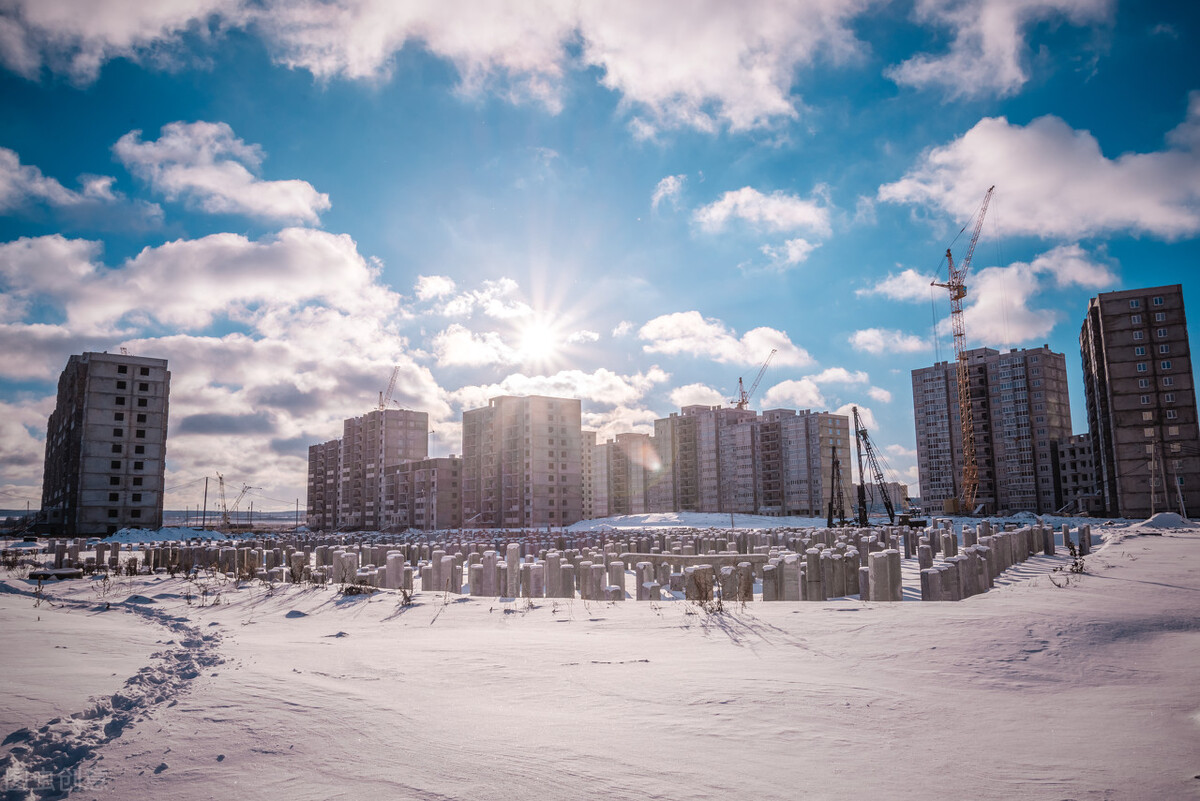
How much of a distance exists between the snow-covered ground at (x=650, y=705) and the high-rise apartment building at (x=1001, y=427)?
112654 millimetres

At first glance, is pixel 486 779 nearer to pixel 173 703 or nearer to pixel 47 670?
pixel 173 703

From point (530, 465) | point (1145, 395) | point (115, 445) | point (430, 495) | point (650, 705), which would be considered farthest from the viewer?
point (430, 495)

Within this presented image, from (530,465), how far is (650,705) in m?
91.3

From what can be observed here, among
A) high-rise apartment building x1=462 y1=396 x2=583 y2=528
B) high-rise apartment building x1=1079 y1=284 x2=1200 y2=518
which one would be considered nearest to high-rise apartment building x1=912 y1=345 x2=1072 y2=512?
high-rise apartment building x1=1079 y1=284 x2=1200 y2=518

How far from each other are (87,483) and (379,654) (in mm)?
86893

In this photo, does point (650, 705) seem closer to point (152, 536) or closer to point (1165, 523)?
point (1165, 523)

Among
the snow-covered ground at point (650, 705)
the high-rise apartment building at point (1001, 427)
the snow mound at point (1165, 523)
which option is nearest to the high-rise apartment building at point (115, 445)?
the snow-covered ground at point (650, 705)

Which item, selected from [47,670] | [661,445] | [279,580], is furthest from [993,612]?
[661,445]

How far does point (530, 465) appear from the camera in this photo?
95938 millimetres

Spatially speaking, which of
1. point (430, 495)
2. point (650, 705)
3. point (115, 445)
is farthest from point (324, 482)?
point (650, 705)

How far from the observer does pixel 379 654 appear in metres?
7.75

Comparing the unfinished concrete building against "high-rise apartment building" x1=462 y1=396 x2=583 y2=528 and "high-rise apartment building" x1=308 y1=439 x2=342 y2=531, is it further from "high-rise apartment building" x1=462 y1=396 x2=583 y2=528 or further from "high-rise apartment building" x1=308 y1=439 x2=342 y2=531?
"high-rise apartment building" x1=308 y1=439 x2=342 y2=531

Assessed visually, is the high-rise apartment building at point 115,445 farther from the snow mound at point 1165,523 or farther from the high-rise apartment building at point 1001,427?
the high-rise apartment building at point 1001,427

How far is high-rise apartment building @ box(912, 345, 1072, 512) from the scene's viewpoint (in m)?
106
